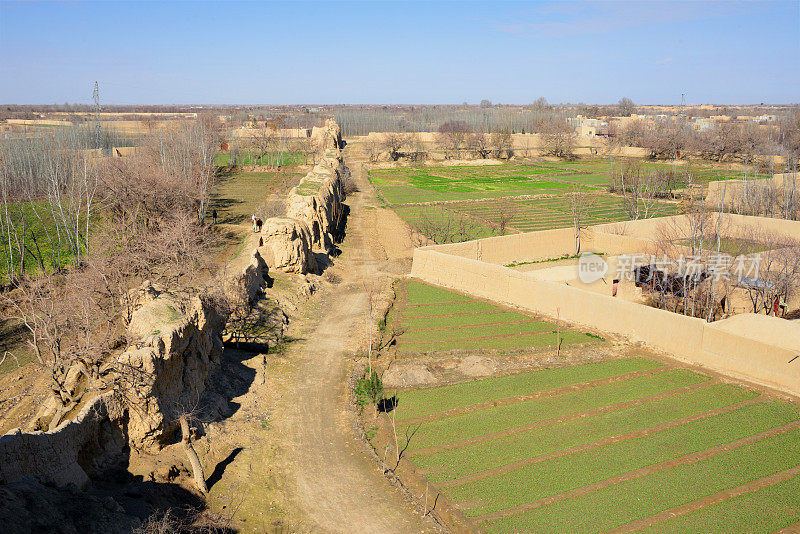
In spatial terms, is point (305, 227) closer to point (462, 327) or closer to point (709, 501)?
point (462, 327)

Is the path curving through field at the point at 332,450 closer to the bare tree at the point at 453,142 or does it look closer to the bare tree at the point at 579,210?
the bare tree at the point at 579,210

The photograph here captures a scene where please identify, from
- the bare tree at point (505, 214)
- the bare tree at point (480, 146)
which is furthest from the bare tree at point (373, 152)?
the bare tree at point (505, 214)

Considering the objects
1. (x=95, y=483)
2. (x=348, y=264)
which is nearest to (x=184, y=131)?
(x=348, y=264)

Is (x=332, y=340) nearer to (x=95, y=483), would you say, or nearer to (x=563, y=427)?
(x=563, y=427)

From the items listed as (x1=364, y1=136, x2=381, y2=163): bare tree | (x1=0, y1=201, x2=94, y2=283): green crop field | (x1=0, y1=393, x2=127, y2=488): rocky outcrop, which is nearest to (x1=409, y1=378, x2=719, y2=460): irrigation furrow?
(x1=0, y1=393, x2=127, y2=488): rocky outcrop

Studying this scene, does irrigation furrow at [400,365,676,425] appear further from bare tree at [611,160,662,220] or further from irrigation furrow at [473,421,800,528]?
bare tree at [611,160,662,220]

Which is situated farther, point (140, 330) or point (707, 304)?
point (707, 304)

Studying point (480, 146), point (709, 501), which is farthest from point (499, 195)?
point (709, 501)
